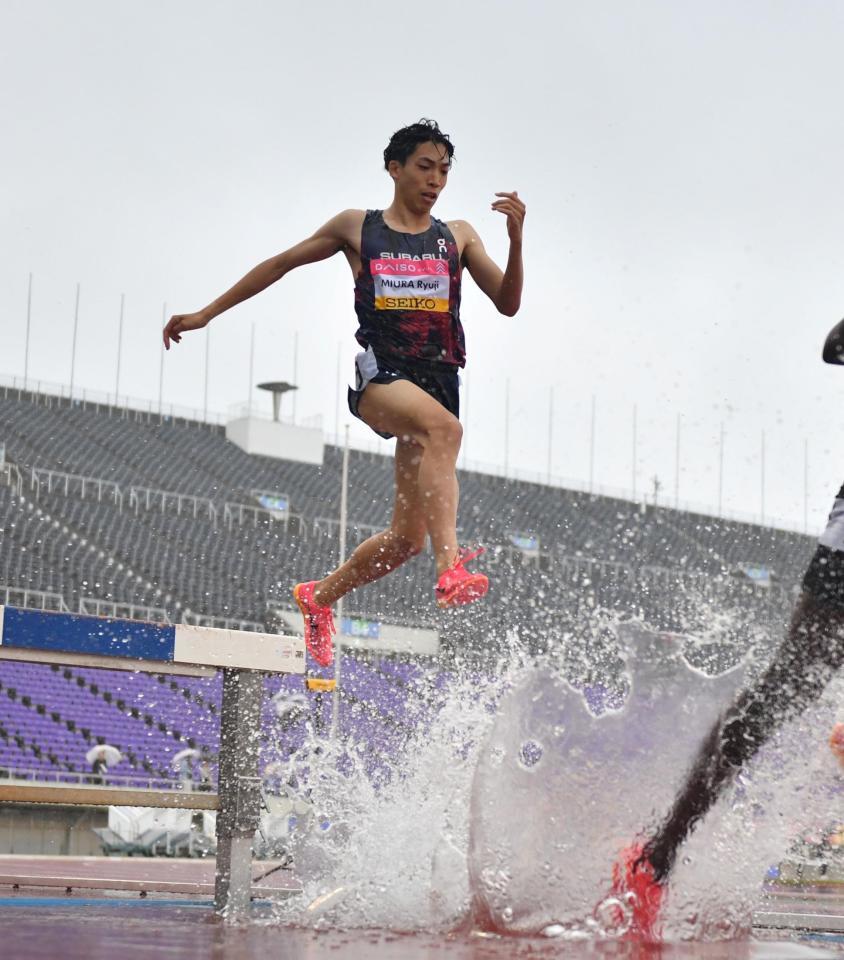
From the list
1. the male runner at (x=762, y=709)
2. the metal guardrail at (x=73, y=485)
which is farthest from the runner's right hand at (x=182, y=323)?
the metal guardrail at (x=73, y=485)

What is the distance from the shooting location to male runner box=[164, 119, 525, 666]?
4.29m

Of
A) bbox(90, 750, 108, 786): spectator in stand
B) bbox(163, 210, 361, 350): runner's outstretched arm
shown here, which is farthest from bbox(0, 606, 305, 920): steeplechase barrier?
bbox(90, 750, 108, 786): spectator in stand

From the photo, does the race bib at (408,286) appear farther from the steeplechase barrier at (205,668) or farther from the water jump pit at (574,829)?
the steeplechase barrier at (205,668)

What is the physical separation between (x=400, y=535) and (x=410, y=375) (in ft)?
1.71

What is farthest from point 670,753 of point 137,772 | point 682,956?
point 137,772

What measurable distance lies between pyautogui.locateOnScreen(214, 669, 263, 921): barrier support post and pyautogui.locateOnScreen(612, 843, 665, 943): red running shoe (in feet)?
5.77

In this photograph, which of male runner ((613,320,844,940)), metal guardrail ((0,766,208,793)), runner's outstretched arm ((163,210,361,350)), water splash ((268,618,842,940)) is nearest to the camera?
male runner ((613,320,844,940))

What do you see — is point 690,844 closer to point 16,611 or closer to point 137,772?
point 16,611

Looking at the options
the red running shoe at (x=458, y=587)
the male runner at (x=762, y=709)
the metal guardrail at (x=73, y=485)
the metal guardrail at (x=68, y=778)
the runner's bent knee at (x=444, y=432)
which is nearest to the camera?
the male runner at (x=762, y=709)

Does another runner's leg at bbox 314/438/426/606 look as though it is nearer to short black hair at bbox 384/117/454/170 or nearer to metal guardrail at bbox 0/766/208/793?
short black hair at bbox 384/117/454/170

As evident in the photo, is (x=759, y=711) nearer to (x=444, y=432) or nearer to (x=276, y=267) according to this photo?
(x=444, y=432)

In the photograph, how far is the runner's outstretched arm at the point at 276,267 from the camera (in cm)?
457

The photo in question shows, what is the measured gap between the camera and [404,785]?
4473 millimetres

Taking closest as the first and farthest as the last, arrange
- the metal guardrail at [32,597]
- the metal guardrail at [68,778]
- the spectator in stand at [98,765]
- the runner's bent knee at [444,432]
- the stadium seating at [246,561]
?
the runner's bent knee at [444,432] → the metal guardrail at [68,778] → the spectator in stand at [98,765] → the stadium seating at [246,561] → the metal guardrail at [32,597]
